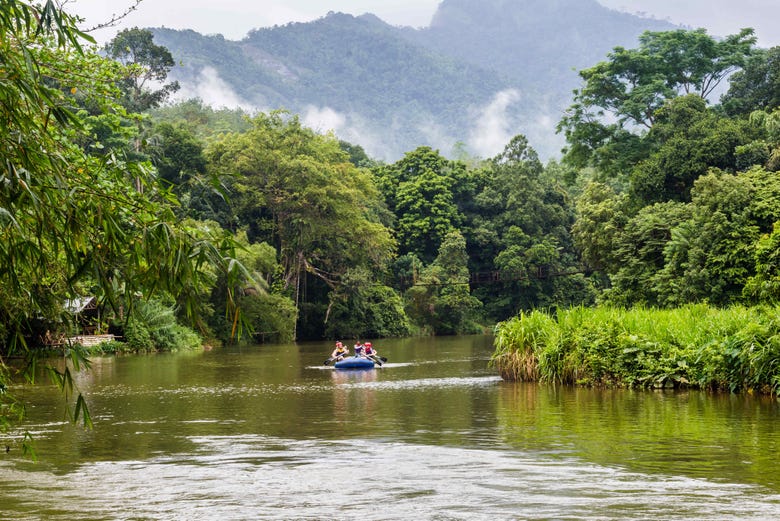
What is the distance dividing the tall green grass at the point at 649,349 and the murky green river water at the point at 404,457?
671 mm

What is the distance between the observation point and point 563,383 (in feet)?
72.1

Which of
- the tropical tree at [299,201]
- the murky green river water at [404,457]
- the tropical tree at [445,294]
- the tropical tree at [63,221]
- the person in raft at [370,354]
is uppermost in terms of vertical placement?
the tropical tree at [299,201]

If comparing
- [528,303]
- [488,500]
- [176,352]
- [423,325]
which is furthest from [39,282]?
[528,303]

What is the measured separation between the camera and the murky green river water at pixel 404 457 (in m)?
9.18

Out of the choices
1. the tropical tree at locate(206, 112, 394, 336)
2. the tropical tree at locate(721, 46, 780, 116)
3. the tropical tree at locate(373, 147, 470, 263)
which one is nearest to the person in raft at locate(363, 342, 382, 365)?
the tropical tree at locate(721, 46, 780, 116)

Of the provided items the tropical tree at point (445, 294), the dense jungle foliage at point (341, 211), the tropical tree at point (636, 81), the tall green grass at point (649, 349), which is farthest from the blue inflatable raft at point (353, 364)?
the tropical tree at point (445, 294)

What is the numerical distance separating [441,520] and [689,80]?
152 feet

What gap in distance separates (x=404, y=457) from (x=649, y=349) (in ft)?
32.2

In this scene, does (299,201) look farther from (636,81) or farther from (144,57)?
(144,57)

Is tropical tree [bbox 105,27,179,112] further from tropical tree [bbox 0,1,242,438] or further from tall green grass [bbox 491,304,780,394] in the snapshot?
tropical tree [bbox 0,1,242,438]

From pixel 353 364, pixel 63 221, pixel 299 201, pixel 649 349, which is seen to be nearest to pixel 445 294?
pixel 299 201

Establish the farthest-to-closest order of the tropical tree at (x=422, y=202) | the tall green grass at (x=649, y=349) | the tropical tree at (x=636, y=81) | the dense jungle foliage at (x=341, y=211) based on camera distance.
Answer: the tropical tree at (x=422, y=202), the tropical tree at (x=636, y=81), the tall green grass at (x=649, y=349), the dense jungle foliage at (x=341, y=211)

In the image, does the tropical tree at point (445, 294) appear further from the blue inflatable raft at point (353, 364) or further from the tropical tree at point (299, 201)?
the blue inflatable raft at point (353, 364)

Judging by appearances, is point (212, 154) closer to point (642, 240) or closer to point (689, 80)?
point (689, 80)
